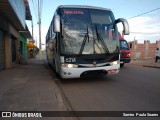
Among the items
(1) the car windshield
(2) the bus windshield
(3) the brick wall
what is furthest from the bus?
(3) the brick wall

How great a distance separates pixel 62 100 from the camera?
256 inches

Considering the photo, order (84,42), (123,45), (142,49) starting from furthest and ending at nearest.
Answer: (142,49)
(123,45)
(84,42)

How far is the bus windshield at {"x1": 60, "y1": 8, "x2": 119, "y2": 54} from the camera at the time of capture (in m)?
8.65

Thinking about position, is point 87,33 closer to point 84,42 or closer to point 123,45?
point 84,42

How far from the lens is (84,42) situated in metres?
8.68

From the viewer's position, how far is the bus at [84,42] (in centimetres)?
860

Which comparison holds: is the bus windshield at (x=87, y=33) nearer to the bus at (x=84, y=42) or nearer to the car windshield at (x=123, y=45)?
the bus at (x=84, y=42)

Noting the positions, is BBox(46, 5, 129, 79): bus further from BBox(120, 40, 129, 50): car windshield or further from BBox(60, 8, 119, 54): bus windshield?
BBox(120, 40, 129, 50): car windshield

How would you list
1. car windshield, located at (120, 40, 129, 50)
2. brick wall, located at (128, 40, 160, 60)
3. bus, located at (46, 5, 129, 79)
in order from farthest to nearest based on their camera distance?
brick wall, located at (128, 40, 160, 60)
car windshield, located at (120, 40, 129, 50)
bus, located at (46, 5, 129, 79)

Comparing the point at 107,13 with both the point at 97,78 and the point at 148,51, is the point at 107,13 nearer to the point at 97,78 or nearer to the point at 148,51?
the point at 97,78

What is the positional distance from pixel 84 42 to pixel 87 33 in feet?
1.37

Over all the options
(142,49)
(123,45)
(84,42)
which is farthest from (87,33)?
(142,49)

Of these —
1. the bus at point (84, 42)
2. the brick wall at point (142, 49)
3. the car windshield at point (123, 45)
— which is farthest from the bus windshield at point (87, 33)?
the brick wall at point (142, 49)

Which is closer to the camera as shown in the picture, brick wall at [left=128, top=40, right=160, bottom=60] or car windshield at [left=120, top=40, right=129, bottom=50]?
car windshield at [left=120, top=40, right=129, bottom=50]
